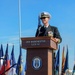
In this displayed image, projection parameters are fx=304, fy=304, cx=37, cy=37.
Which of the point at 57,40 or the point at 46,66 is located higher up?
the point at 57,40

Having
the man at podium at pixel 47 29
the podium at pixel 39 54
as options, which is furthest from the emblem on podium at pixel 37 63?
the man at podium at pixel 47 29

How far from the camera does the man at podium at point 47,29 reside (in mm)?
4709

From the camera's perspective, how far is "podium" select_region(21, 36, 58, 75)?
4.54 meters

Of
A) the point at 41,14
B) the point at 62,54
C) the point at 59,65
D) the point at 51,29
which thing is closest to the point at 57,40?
the point at 51,29

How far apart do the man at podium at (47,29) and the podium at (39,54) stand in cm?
23

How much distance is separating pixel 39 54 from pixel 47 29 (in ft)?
1.54

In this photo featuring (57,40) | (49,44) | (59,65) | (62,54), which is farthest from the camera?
(62,54)

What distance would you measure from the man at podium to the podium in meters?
0.23

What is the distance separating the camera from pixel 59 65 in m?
16.8

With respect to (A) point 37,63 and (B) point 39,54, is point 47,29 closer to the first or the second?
(B) point 39,54

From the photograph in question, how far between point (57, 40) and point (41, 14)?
19.5 inches

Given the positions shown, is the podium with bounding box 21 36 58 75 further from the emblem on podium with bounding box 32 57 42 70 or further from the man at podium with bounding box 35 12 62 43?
the man at podium with bounding box 35 12 62 43

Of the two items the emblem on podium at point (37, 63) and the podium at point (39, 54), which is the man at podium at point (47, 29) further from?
the emblem on podium at point (37, 63)

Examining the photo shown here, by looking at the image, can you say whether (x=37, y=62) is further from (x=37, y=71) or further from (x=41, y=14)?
(x=41, y=14)
